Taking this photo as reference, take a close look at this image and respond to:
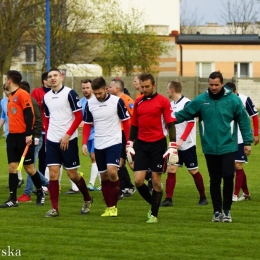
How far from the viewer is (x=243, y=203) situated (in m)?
13.8

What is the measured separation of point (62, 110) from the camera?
12.0 metres

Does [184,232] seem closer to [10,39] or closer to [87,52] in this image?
[10,39]

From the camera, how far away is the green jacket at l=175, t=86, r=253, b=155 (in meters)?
11.0

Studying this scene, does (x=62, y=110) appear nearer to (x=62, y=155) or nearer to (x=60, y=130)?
(x=60, y=130)

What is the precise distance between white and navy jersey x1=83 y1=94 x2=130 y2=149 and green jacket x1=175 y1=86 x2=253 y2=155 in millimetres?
1261

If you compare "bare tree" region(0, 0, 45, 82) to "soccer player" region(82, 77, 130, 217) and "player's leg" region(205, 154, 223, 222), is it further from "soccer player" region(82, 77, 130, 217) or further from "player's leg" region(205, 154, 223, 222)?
"player's leg" region(205, 154, 223, 222)

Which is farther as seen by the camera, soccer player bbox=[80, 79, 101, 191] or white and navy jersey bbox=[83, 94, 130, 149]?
soccer player bbox=[80, 79, 101, 191]

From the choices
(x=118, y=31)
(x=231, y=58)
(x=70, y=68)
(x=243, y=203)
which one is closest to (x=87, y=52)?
(x=70, y=68)

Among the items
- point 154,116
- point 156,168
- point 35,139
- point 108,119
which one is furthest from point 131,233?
point 35,139

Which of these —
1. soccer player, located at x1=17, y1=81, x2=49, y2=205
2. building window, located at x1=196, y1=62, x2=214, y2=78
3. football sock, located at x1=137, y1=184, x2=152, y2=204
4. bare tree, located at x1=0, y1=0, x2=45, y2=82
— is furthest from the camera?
building window, located at x1=196, y1=62, x2=214, y2=78

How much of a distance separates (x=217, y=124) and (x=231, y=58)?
55038 millimetres

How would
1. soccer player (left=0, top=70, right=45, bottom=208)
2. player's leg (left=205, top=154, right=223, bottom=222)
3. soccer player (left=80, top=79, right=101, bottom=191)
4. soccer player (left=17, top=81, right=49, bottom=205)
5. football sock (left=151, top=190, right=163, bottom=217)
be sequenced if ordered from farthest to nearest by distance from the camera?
soccer player (left=80, top=79, right=101, bottom=191), soccer player (left=17, top=81, right=49, bottom=205), soccer player (left=0, top=70, right=45, bottom=208), football sock (left=151, top=190, right=163, bottom=217), player's leg (left=205, top=154, right=223, bottom=222)

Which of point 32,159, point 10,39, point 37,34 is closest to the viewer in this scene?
point 32,159

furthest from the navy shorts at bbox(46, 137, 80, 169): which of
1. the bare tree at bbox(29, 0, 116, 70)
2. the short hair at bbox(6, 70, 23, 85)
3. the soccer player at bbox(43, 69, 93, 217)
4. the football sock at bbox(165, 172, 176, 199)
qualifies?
the bare tree at bbox(29, 0, 116, 70)
